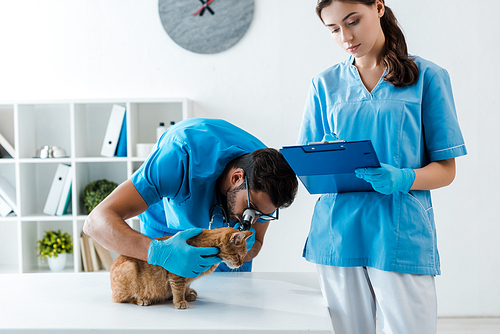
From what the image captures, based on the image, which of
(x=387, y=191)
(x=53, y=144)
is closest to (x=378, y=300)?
(x=387, y=191)

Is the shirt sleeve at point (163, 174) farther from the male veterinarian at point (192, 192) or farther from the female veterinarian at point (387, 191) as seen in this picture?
the female veterinarian at point (387, 191)

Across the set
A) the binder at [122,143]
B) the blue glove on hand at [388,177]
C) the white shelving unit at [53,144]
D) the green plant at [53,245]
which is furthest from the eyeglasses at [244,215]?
the green plant at [53,245]

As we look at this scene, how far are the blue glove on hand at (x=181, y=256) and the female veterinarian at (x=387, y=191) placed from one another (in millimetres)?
294

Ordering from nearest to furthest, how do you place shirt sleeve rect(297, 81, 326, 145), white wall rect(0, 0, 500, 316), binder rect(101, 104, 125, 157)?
shirt sleeve rect(297, 81, 326, 145)
binder rect(101, 104, 125, 157)
white wall rect(0, 0, 500, 316)

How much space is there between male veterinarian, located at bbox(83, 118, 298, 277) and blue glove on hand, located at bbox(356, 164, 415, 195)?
34cm

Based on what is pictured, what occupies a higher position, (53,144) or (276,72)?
(276,72)

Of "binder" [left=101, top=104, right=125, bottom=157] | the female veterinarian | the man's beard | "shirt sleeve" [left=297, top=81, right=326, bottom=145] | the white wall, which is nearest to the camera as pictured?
the female veterinarian

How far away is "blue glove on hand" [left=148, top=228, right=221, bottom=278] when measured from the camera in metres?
0.96

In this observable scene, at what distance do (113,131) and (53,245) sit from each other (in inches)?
33.8

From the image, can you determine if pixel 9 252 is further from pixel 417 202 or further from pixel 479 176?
pixel 479 176

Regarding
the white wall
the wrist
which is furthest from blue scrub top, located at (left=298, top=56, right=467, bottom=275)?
the white wall

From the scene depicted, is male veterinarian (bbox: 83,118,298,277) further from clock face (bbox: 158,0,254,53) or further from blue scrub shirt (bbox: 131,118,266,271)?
clock face (bbox: 158,0,254,53)

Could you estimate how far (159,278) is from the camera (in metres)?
1.01

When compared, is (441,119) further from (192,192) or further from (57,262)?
(57,262)
